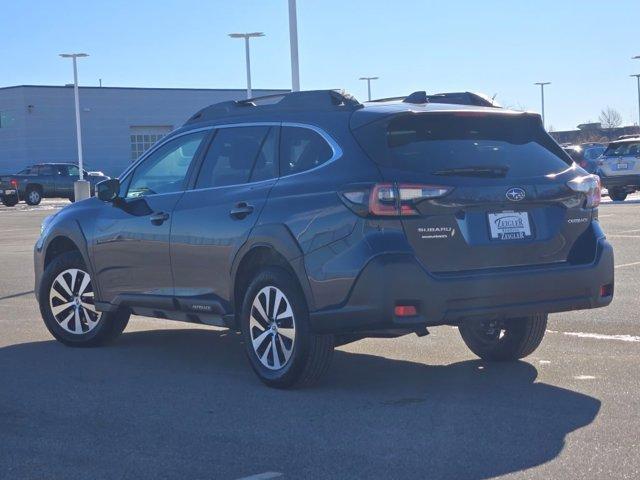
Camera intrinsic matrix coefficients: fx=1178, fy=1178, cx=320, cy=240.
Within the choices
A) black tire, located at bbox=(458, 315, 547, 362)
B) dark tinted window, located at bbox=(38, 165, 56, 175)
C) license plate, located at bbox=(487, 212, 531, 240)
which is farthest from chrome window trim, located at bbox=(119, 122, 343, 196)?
dark tinted window, located at bbox=(38, 165, 56, 175)

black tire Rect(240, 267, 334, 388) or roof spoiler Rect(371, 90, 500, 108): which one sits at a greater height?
roof spoiler Rect(371, 90, 500, 108)

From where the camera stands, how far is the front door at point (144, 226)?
8477 mm

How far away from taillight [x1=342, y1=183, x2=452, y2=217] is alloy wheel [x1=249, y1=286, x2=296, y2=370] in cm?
88

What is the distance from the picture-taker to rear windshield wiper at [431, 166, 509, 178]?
694 cm

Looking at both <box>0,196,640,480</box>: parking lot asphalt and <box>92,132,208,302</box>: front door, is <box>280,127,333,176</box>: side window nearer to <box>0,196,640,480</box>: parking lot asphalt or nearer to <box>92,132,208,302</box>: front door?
<box>92,132,208,302</box>: front door

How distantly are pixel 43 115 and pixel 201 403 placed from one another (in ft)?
227

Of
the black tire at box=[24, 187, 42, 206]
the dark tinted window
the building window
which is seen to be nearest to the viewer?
the black tire at box=[24, 187, 42, 206]

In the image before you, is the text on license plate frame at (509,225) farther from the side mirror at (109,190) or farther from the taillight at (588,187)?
the side mirror at (109,190)

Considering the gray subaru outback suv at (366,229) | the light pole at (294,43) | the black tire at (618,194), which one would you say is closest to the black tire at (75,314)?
the gray subaru outback suv at (366,229)

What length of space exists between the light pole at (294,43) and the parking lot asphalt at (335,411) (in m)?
10.1

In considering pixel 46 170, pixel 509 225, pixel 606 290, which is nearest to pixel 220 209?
pixel 509 225

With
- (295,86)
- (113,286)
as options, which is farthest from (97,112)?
(113,286)

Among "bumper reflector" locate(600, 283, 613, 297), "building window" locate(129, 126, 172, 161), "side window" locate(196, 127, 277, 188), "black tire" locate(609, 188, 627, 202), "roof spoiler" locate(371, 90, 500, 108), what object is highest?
"building window" locate(129, 126, 172, 161)

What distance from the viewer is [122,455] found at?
5797mm
